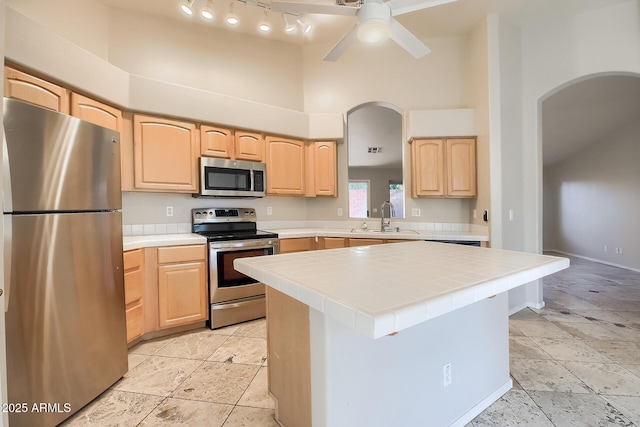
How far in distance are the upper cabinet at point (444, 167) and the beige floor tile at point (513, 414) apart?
211 centimetres

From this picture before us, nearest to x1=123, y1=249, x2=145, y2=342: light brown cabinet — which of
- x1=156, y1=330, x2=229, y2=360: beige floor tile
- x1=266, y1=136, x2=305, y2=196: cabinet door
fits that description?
x1=156, y1=330, x2=229, y2=360: beige floor tile

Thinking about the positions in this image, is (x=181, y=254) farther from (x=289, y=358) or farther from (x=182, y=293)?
(x=289, y=358)

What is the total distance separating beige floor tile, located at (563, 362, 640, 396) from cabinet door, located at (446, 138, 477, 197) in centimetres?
179

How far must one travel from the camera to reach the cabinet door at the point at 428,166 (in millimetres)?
3363

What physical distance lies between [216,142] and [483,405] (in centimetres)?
314

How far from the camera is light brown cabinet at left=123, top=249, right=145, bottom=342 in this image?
2.31m

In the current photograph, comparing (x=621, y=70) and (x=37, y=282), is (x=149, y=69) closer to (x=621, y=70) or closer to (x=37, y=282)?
(x=37, y=282)

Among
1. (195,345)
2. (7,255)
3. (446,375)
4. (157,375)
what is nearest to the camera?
(7,255)

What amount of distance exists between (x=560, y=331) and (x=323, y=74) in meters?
3.86

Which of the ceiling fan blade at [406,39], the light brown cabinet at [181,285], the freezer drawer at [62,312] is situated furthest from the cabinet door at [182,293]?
the ceiling fan blade at [406,39]

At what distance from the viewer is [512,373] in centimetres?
199

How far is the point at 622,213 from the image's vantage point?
17.2ft

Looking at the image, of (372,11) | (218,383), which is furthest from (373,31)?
(218,383)

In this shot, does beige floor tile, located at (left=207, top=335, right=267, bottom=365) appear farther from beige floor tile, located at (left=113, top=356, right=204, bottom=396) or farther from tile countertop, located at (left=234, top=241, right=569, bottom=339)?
tile countertop, located at (left=234, top=241, right=569, bottom=339)
